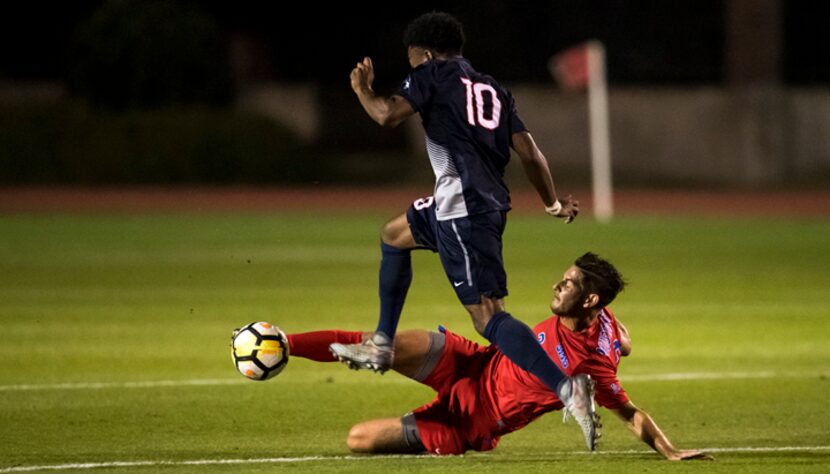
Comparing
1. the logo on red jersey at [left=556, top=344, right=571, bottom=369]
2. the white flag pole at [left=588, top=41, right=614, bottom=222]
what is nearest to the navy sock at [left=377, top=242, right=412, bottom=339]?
the logo on red jersey at [left=556, top=344, right=571, bottom=369]

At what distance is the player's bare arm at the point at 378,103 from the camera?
338 inches

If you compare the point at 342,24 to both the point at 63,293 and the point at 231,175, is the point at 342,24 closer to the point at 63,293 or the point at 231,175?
the point at 231,175

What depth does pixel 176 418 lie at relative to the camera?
34.0 ft

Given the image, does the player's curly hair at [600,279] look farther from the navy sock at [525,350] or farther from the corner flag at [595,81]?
the corner flag at [595,81]

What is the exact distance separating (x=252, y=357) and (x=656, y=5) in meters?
39.7

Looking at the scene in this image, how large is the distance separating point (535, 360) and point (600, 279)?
1.90ft

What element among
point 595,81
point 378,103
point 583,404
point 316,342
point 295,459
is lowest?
point 295,459

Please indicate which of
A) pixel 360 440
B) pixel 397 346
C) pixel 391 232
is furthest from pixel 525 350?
pixel 391 232

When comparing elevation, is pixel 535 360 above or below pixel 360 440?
above

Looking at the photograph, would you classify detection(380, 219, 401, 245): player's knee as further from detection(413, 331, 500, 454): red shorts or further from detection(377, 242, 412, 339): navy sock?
detection(413, 331, 500, 454): red shorts

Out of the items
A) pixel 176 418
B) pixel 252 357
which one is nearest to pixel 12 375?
pixel 176 418

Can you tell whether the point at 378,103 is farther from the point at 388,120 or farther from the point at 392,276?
the point at 392,276

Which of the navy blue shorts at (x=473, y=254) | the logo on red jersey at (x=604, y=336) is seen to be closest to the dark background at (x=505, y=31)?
the navy blue shorts at (x=473, y=254)

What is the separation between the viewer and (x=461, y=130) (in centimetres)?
899
